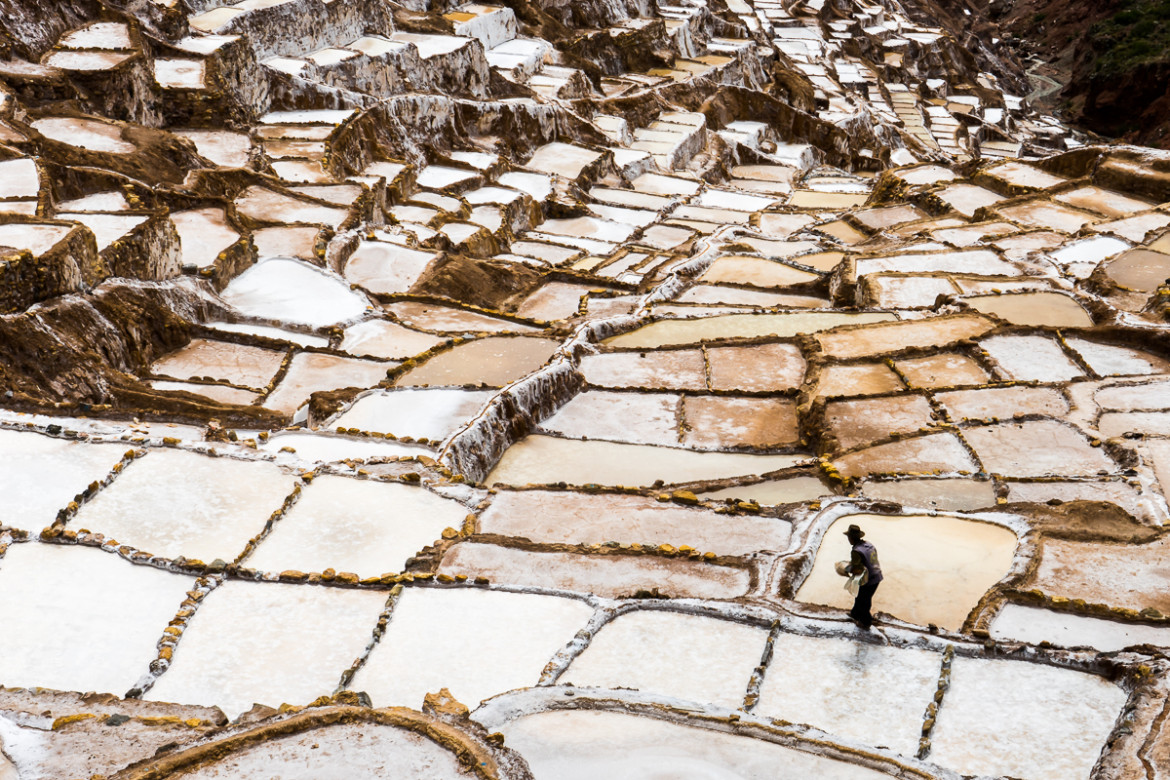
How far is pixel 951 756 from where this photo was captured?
17.8ft

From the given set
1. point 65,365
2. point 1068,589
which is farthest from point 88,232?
point 1068,589

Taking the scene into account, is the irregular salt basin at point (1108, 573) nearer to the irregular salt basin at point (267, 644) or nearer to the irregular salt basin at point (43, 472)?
the irregular salt basin at point (267, 644)

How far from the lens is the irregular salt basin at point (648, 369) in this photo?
36.8 ft

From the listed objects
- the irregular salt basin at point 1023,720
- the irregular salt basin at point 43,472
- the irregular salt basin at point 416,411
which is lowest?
the irregular salt basin at point 416,411

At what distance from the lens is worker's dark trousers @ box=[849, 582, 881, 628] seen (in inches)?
237

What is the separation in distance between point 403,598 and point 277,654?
2.82ft

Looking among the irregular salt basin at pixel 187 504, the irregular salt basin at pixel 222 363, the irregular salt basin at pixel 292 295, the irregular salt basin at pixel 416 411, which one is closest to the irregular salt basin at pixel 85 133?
the irregular salt basin at pixel 292 295

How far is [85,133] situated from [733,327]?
932cm

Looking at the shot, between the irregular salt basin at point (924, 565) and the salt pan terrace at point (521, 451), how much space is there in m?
0.03

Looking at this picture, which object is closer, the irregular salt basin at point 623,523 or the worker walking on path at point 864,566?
the worker walking on path at point 864,566

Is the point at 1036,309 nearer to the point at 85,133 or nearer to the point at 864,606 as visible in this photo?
the point at 864,606

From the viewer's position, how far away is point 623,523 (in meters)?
7.89

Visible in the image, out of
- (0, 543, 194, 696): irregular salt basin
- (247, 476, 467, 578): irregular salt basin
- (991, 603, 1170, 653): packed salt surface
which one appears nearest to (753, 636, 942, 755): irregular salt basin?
(991, 603, 1170, 653): packed salt surface

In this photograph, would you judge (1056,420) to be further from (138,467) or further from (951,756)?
(138,467)
